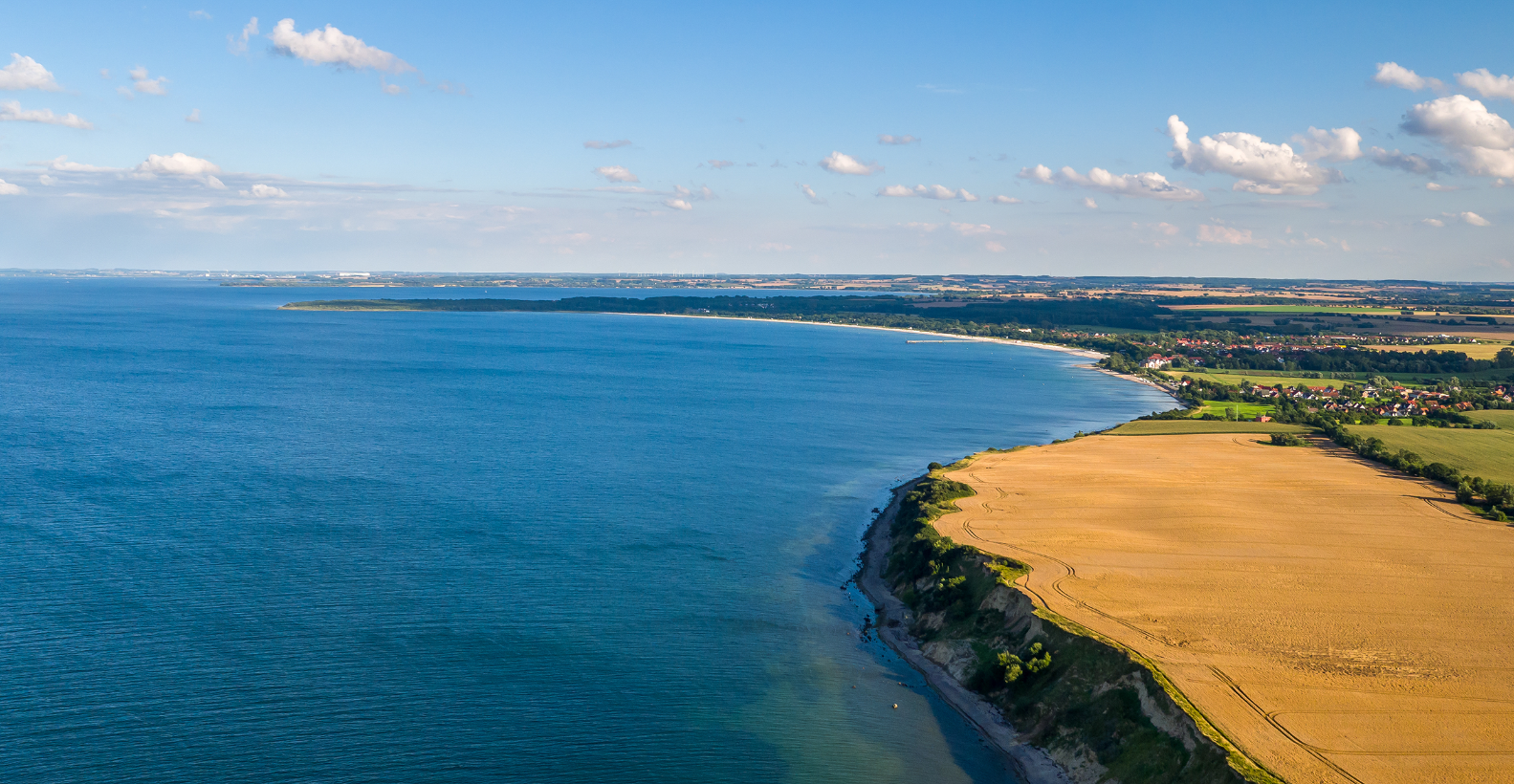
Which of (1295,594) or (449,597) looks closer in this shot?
(1295,594)

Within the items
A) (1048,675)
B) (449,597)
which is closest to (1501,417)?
(1048,675)

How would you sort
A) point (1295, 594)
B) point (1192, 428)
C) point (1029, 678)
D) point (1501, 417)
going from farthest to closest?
point (1501, 417)
point (1192, 428)
point (1295, 594)
point (1029, 678)

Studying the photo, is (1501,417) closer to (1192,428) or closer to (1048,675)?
(1192,428)

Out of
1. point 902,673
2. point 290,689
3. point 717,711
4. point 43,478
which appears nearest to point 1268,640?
point 902,673

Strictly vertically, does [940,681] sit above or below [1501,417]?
below

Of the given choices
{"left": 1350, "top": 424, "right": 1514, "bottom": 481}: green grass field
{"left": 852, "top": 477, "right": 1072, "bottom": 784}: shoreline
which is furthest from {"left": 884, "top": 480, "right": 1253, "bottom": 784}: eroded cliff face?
{"left": 1350, "top": 424, "right": 1514, "bottom": 481}: green grass field

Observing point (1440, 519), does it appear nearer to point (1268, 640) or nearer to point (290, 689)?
point (1268, 640)

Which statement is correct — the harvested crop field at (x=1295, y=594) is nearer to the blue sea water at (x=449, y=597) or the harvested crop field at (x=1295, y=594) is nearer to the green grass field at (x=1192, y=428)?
the blue sea water at (x=449, y=597)
